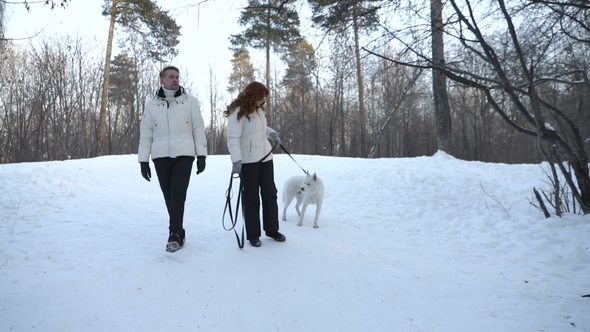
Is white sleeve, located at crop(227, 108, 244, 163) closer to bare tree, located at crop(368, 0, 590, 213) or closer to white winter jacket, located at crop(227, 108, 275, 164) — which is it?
white winter jacket, located at crop(227, 108, 275, 164)

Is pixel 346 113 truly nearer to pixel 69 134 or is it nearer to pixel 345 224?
pixel 69 134

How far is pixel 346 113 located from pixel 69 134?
69.8 ft

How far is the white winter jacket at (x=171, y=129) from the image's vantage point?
388 centimetres

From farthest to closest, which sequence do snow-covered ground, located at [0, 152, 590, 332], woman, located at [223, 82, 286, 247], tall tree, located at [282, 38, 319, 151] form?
tall tree, located at [282, 38, 319, 151]
woman, located at [223, 82, 286, 247]
snow-covered ground, located at [0, 152, 590, 332]

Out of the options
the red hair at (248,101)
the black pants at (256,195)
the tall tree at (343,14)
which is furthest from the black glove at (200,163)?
the tall tree at (343,14)

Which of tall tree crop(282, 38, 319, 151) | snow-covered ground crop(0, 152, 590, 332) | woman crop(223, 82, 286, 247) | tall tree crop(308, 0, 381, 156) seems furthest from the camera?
tall tree crop(282, 38, 319, 151)

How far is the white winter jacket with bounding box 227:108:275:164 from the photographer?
409 cm

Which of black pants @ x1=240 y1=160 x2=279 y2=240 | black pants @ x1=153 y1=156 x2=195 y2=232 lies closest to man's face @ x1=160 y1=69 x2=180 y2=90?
black pants @ x1=153 y1=156 x2=195 y2=232

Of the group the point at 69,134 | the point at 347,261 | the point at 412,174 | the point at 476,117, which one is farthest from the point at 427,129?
the point at 347,261

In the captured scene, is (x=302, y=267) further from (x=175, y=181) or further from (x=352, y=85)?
(x=352, y=85)

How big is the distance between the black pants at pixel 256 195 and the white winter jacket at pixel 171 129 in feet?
2.12

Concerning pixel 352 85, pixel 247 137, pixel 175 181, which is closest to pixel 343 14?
pixel 247 137

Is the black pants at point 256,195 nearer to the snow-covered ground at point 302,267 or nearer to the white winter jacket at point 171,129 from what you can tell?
the snow-covered ground at point 302,267

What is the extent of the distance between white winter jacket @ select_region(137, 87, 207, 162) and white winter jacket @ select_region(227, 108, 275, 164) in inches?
15.4
